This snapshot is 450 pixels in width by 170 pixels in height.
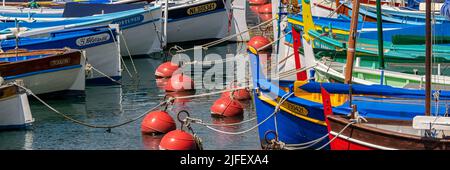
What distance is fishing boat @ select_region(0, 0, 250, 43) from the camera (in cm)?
3934

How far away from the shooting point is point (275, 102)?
21.8 metres

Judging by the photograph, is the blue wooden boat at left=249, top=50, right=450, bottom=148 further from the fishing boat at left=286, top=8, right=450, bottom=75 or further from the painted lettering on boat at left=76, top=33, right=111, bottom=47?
the painted lettering on boat at left=76, top=33, right=111, bottom=47

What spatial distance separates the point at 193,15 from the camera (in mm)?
41000

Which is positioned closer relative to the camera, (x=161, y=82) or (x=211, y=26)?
(x=161, y=82)

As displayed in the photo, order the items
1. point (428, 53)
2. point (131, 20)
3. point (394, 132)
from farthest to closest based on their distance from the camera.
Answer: point (131, 20), point (394, 132), point (428, 53)

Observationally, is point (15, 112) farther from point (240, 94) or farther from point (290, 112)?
point (290, 112)

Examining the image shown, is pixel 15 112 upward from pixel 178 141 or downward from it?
upward

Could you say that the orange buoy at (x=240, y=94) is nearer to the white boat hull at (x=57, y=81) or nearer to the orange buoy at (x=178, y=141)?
the white boat hull at (x=57, y=81)

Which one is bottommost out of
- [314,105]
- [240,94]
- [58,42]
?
[240,94]

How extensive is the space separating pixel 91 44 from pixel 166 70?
2.65 meters

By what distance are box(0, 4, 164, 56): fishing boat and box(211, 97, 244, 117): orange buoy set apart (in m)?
9.62

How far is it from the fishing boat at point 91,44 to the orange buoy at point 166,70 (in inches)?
48.8

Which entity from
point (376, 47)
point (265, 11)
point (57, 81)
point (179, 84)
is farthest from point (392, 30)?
point (265, 11)
